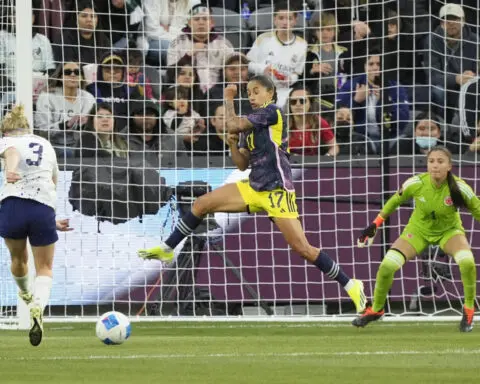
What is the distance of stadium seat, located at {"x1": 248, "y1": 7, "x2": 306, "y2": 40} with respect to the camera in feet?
57.0

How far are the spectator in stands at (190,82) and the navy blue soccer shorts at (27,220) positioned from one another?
5845 mm

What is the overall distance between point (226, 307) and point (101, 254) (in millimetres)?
1644

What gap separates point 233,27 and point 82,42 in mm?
2070

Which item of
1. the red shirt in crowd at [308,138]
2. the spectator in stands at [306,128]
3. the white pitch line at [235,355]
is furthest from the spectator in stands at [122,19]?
the white pitch line at [235,355]

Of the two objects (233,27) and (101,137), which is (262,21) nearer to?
(233,27)

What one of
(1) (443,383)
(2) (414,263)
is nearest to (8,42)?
(2) (414,263)

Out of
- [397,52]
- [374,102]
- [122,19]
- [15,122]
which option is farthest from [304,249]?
[122,19]

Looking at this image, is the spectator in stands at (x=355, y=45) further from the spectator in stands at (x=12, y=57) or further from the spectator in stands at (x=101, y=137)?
the spectator in stands at (x=12, y=57)

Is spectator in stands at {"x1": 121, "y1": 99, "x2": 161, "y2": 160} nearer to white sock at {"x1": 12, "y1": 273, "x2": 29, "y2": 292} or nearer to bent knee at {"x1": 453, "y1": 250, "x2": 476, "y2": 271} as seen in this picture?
Answer: white sock at {"x1": 12, "y1": 273, "x2": 29, "y2": 292}

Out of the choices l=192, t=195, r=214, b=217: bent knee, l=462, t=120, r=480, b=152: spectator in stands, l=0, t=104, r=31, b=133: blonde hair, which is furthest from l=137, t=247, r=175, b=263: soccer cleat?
l=462, t=120, r=480, b=152: spectator in stands

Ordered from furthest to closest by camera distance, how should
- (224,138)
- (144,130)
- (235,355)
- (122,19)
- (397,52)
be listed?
(122,19) < (144,130) < (224,138) < (397,52) < (235,355)

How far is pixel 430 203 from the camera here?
13430 mm

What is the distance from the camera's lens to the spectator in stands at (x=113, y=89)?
16.8 m

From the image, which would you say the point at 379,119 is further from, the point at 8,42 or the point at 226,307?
the point at 8,42
